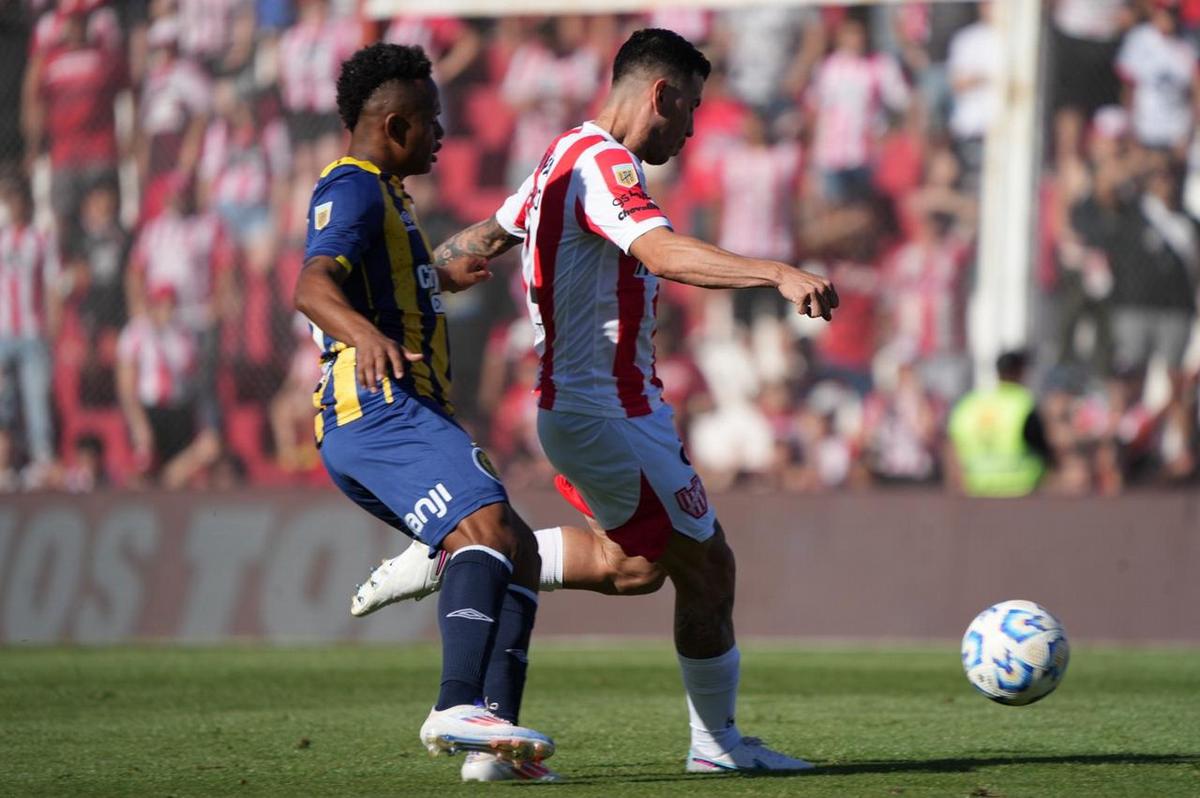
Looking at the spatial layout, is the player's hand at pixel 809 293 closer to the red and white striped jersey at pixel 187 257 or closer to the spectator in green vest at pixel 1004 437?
the spectator in green vest at pixel 1004 437

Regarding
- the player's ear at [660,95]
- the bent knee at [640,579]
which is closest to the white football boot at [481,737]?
the bent knee at [640,579]

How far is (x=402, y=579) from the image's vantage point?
19.7ft

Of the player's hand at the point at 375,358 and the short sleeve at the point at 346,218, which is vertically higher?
the short sleeve at the point at 346,218

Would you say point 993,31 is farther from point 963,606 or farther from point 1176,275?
point 963,606

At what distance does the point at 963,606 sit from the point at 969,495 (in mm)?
764

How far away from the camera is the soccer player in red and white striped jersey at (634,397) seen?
592cm

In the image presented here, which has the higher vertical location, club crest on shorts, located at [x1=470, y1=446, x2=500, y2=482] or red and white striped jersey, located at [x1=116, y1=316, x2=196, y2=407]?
red and white striped jersey, located at [x1=116, y1=316, x2=196, y2=407]

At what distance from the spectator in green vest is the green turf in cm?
180

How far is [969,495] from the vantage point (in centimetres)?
1234

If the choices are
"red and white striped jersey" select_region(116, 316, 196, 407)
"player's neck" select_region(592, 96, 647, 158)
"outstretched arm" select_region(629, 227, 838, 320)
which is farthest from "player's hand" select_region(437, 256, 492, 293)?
"red and white striped jersey" select_region(116, 316, 196, 407)

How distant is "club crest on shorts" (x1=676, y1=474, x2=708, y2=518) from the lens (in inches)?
233

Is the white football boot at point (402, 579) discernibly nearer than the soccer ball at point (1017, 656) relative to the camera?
Yes

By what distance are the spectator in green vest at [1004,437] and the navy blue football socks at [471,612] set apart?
311 inches

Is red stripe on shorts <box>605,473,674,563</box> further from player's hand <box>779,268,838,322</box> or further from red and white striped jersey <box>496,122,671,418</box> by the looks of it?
player's hand <box>779,268,838,322</box>
